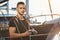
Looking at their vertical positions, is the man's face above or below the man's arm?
above

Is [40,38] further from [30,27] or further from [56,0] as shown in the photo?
[56,0]

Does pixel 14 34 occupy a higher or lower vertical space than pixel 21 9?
lower

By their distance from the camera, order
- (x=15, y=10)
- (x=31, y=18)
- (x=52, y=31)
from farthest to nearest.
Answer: (x=15, y=10), (x=31, y=18), (x=52, y=31)

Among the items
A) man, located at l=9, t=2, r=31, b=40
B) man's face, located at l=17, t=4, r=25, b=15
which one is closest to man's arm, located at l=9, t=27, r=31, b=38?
man, located at l=9, t=2, r=31, b=40

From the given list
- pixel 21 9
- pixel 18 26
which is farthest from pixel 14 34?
pixel 21 9

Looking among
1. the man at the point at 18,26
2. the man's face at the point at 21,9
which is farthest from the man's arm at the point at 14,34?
the man's face at the point at 21,9

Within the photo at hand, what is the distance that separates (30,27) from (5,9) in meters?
0.44

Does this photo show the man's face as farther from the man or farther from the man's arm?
the man's arm

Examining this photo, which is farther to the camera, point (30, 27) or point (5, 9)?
point (5, 9)

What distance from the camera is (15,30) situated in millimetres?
2072

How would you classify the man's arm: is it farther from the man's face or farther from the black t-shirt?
the man's face

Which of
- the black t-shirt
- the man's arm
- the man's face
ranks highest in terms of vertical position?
the man's face

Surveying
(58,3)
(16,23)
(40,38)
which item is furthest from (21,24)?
(58,3)

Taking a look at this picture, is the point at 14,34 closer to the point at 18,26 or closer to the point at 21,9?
the point at 18,26
